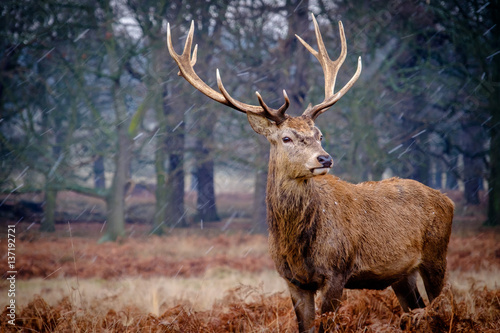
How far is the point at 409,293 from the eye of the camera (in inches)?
187

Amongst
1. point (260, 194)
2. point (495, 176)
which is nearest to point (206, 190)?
point (260, 194)

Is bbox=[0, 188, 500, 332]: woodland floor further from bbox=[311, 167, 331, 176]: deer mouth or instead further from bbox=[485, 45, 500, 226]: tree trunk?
bbox=[311, 167, 331, 176]: deer mouth

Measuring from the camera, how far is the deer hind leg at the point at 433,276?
179 inches

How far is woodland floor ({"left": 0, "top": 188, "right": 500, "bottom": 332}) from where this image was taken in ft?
14.0

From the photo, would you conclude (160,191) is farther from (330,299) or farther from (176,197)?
(330,299)

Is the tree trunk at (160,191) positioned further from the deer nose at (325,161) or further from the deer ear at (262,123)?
the deer nose at (325,161)

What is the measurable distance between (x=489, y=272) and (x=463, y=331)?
5.28 metres

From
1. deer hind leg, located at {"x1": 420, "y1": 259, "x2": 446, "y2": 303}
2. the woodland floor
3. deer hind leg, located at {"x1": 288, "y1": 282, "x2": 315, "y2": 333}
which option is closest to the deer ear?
deer hind leg, located at {"x1": 288, "y1": 282, "x2": 315, "y2": 333}

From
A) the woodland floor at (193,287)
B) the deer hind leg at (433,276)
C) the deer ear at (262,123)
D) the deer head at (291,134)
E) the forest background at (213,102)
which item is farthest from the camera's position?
the forest background at (213,102)

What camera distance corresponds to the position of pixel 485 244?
394 inches

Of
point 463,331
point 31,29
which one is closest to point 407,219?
point 463,331

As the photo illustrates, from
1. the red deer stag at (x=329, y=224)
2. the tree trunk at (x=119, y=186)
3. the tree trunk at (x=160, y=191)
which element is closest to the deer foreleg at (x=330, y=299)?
the red deer stag at (x=329, y=224)

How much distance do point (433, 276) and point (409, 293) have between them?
0.37m

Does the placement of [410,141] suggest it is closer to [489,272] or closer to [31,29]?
[489,272]
